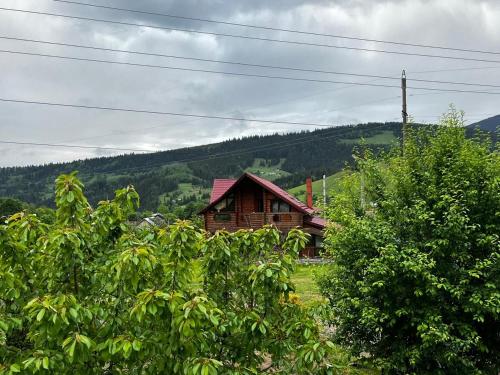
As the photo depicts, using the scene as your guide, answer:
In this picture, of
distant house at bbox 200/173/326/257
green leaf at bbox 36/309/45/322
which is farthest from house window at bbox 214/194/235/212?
green leaf at bbox 36/309/45/322

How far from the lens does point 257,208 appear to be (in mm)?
49812

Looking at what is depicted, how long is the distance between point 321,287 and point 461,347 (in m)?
3.12

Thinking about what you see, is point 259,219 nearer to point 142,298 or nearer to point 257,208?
point 257,208

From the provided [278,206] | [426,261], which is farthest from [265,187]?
[426,261]

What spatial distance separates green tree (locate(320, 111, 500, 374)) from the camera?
28.2 feet

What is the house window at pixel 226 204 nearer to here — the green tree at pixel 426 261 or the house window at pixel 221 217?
the house window at pixel 221 217

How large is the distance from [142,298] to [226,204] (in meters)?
46.8

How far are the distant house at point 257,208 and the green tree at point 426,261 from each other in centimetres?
3589

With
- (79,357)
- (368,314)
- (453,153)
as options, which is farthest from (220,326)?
(453,153)

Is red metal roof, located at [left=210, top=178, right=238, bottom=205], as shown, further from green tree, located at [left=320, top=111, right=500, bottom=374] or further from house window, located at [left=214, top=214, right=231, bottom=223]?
green tree, located at [left=320, top=111, right=500, bottom=374]

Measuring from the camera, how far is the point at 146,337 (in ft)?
15.1

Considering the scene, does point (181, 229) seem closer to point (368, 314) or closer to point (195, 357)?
point (195, 357)

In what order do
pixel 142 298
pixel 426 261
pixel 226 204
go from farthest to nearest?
pixel 226 204 → pixel 426 261 → pixel 142 298

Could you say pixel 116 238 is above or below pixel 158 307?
above
